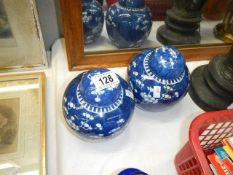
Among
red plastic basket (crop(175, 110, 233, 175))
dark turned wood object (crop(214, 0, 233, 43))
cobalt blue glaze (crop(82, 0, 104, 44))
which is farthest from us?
dark turned wood object (crop(214, 0, 233, 43))

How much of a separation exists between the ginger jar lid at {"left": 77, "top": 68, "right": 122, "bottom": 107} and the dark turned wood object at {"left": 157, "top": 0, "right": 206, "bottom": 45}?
26 cm

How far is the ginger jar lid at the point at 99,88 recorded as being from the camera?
0.43 meters

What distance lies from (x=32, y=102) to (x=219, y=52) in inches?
19.7

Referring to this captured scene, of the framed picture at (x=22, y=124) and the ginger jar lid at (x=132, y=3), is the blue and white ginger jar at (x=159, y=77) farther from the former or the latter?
the framed picture at (x=22, y=124)

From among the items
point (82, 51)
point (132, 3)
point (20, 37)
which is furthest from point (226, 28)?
point (20, 37)

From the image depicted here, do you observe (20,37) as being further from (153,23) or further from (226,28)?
(226,28)

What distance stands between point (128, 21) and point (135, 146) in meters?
0.27

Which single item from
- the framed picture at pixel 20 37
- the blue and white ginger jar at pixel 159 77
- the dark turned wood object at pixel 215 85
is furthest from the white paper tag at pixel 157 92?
the framed picture at pixel 20 37

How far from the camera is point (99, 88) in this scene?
43cm

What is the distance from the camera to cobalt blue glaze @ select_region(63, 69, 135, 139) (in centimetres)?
44

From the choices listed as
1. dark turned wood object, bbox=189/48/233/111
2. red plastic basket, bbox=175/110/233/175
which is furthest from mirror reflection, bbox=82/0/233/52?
red plastic basket, bbox=175/110/233/175

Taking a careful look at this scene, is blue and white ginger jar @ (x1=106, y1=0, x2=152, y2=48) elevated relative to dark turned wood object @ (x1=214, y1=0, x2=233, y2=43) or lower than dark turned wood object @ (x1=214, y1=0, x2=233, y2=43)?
elevated

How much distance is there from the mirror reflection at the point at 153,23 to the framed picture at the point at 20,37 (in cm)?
11

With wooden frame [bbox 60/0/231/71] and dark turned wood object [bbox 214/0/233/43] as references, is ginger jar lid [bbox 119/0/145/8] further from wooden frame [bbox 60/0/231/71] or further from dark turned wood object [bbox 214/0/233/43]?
dark turned wood object [bbox 214/0/233/43]
